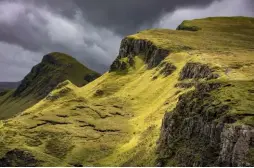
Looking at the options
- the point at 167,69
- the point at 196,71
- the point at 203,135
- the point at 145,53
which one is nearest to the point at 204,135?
the point at 203,135

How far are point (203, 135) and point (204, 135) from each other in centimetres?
19

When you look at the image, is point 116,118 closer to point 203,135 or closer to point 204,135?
point 203,135

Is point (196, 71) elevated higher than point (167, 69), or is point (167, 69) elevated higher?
point (167, 69)

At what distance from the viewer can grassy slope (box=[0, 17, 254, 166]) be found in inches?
3548

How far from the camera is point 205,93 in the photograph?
220ft

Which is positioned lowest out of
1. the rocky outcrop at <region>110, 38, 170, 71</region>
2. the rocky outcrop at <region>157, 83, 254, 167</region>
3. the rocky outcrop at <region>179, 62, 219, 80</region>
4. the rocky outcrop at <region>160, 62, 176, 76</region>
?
the rocky outcrop at <region>157, 83, 254, 167</region>

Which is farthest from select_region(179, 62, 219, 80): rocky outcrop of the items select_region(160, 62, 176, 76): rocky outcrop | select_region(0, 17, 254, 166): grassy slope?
select_region(160, 62, 176, 76): rocky outcrop

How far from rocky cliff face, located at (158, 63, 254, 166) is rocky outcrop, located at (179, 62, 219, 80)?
130ft

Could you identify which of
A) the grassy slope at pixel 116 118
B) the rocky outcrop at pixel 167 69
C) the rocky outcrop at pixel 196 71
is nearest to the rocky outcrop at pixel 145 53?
the grassy slope at pixel 116 118

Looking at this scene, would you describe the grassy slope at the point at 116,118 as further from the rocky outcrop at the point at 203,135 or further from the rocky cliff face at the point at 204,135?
the rocky outcrop at the point at 203,135

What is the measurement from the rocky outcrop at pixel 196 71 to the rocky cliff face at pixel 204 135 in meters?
39.7

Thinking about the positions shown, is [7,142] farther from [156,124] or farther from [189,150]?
[189,150]

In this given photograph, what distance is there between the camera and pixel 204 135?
59.7m

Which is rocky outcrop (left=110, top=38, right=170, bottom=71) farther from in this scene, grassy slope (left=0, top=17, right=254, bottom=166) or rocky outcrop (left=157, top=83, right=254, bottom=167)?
rocky outcrop (left=157, top=83, right=254, bottom=167)
